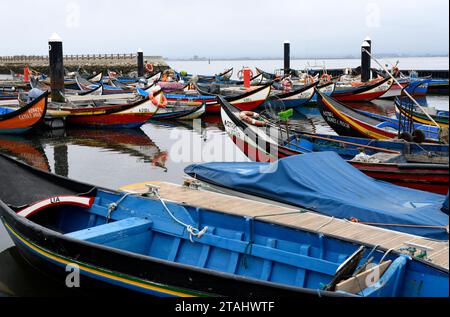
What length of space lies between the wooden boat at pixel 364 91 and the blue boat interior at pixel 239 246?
29.2m

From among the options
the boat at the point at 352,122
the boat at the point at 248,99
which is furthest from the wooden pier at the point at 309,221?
the boat at the point at 248,99

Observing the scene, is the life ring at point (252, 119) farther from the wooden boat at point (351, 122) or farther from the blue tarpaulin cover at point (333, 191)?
the blue tarpaulin cover at point (333, 191)

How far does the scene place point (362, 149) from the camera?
43.2 ft

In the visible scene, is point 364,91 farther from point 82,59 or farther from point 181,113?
point 82,59

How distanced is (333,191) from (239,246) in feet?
8.64

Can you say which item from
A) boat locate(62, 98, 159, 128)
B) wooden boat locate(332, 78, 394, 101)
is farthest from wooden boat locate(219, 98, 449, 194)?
wooden boat locate(332, 78, 394, 101)

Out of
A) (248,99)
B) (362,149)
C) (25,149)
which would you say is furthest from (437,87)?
(25,149)

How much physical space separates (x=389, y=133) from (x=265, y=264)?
35.1 feet

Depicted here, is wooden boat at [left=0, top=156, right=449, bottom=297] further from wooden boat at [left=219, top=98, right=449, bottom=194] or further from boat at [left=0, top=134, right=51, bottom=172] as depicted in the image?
boat at [left=0, top=134, right=51, bottom=172]

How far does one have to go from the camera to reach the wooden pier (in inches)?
255

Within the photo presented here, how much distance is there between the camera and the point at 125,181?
48.3 feet

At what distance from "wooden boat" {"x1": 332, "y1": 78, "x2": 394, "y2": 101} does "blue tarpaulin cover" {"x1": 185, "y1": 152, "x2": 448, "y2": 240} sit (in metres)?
27.2

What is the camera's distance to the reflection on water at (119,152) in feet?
48.8
